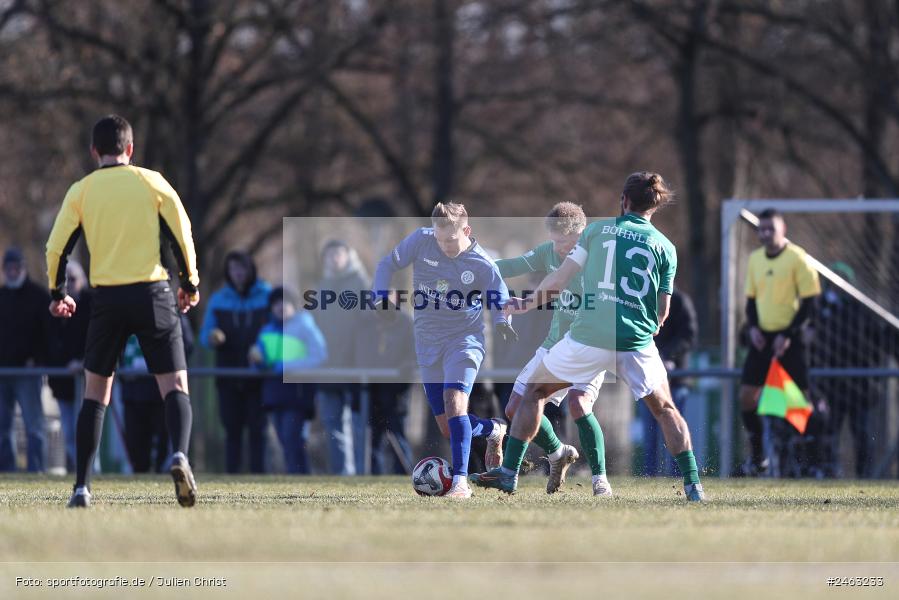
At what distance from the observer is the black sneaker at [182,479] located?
8.83 meters

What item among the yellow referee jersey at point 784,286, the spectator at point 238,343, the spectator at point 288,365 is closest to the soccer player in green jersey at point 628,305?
the yellow referee jersey at point 784,286

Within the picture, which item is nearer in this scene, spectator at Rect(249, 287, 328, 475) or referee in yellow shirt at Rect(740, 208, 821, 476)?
referee in yellow shirt at Rect(740, 208, 821, 476)

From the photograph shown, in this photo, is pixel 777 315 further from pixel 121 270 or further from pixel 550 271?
pixel 121 270

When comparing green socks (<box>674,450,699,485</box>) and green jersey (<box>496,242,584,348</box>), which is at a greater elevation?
green jersey (<box>496,242,584,348</box>)

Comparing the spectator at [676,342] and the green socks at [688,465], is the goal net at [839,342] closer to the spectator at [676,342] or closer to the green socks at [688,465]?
the spectator at [676,342]

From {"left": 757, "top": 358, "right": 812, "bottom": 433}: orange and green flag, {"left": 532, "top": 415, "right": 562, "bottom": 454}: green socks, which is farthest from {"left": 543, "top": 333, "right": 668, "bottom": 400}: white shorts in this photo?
{"left": 757, "top": 358, "right": 812, "bottom": 433}: orange and green flag

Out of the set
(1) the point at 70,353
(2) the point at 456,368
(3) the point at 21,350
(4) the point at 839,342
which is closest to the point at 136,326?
(2) the point at 456,368

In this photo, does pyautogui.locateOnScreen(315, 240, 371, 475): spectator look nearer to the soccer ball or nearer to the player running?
the player running

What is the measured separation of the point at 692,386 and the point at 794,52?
924cm

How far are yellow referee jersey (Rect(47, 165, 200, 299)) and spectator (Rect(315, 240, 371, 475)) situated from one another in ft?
19.0

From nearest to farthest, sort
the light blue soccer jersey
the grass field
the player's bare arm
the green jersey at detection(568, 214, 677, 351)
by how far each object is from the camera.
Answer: the grass field → the green jersey at detection(568, 214, 677, 351) → the player's bare arm → the light blue soccer jersey

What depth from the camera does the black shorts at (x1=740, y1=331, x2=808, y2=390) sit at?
48.3 ft

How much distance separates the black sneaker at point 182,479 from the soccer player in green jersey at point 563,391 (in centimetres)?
242

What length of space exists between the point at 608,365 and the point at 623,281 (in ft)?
1.68
